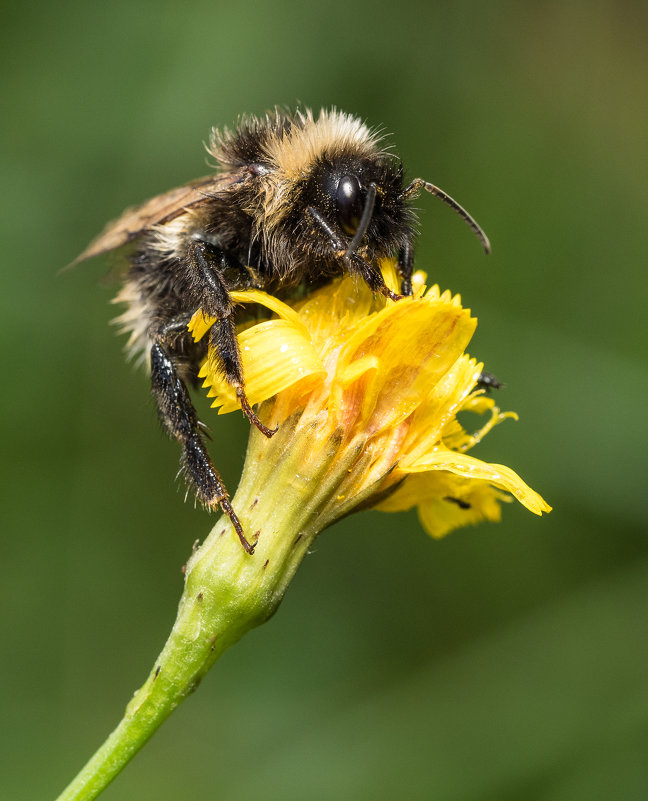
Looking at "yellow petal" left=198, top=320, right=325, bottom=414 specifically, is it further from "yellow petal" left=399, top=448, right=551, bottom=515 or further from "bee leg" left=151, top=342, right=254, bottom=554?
"yellow petal" left=399, top=448, right=551, bottom=515

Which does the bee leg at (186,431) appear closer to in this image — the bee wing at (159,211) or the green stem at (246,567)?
the green stem at (246,567)

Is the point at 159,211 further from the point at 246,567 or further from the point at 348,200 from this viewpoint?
the point at 246,567

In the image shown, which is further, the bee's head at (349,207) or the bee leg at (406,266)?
the bee leg at (406,266)

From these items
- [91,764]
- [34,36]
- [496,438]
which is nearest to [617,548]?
[496,438]

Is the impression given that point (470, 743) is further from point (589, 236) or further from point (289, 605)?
point (589, 236)

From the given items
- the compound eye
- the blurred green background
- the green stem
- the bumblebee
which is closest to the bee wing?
the bumblebee

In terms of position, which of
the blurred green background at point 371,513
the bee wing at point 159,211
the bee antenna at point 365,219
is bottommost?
the blurred green background at point 371,513

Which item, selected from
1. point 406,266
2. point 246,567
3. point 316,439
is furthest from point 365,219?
point 246,567

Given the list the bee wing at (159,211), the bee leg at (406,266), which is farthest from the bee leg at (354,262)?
the bee wing at (159,211)
